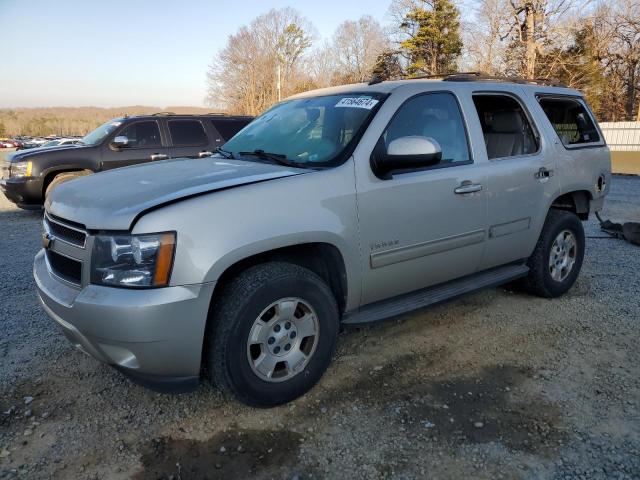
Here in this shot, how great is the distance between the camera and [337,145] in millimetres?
3170

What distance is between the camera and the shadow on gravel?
7.80 ft

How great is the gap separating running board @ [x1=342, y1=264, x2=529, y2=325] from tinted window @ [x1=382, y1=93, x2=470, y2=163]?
931 mm

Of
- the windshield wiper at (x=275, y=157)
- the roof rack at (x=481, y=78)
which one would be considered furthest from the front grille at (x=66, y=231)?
the roof rack at (x=481, y=78)

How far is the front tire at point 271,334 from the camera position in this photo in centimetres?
259

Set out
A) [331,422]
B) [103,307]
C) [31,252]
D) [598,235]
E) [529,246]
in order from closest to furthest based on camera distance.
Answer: [103,307] → [331,422] → [529,246] → [31,252] → [598,235]

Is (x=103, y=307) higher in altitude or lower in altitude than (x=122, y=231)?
lower

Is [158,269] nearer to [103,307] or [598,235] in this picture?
[103,307]

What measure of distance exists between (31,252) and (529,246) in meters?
6.04

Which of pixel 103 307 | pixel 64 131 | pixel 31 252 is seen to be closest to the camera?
pixel 103 307

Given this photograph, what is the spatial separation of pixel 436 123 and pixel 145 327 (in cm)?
244

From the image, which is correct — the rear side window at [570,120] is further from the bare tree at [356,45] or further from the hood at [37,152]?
the bare tree at [356,45]

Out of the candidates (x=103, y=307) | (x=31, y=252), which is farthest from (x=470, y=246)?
(x=31, y=252)

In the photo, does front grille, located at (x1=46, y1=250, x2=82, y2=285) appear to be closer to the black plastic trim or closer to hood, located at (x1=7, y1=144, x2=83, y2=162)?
the black plastic trim

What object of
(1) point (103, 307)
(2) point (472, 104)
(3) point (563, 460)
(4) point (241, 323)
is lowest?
(3) point (563, 460)
